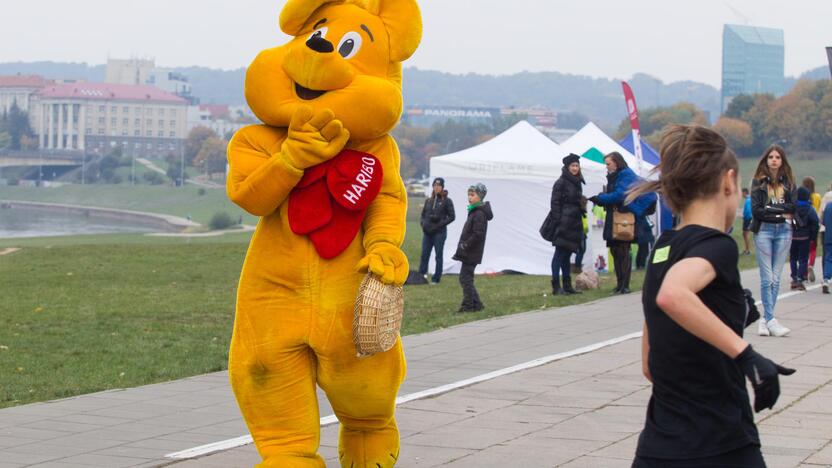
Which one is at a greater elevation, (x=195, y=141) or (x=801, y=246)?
(x=195, y=141)

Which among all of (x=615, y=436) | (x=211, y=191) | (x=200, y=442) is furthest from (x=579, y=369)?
(x=211, y=191)

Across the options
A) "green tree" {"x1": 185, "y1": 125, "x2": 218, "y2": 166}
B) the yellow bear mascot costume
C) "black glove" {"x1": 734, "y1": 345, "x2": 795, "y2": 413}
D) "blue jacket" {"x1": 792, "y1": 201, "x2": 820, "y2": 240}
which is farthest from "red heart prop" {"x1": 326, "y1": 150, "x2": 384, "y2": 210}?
"green tree" {"x1": 185, "y1": 125, "x2": 218, "y2": 166}

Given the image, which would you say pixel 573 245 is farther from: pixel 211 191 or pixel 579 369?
pixel 211 191

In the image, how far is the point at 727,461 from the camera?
11.7 feet

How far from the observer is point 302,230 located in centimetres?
575

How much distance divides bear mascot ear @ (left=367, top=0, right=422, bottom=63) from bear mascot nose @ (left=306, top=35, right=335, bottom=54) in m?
0.42

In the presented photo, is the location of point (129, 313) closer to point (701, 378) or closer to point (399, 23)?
point (399, 23)

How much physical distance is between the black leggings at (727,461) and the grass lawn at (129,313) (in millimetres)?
6109

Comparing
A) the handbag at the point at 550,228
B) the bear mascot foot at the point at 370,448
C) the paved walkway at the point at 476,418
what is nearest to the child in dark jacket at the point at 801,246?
the handbag at the point at 550,228

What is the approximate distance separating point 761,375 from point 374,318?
2.39 meters

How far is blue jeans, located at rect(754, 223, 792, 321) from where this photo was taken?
11672 mm

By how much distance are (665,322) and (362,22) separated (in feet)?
9.60

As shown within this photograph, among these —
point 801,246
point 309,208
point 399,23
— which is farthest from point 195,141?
point 309,208

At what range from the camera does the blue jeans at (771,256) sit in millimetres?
11672
